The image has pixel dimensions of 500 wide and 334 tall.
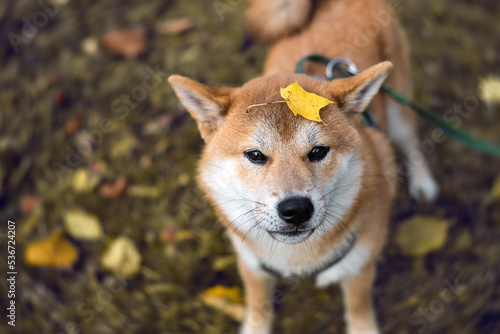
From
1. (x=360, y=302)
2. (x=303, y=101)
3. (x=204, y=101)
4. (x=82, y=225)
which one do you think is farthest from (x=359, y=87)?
(x=82, y=225)

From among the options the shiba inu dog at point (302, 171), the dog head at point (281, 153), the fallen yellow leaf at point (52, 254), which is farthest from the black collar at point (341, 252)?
the fallen yellow leaf at point (52, 254)

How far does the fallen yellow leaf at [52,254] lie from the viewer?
3.16m

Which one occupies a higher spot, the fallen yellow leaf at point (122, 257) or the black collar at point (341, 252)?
the black collar at point (341, 252)

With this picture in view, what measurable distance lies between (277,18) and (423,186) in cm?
173

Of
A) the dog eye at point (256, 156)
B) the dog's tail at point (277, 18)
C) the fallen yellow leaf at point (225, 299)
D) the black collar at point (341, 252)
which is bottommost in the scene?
the fallen yellow leaf at point (225, 299)

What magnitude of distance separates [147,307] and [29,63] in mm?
2513

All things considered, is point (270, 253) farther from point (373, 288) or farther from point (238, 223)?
point (373, 288)

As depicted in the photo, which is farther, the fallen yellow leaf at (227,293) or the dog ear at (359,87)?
the fallen yellow leaf at (227,293)

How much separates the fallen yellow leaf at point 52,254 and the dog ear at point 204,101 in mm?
1636

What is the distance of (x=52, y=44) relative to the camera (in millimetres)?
4051

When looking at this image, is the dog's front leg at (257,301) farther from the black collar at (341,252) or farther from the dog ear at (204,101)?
the dog ear at (204,101)

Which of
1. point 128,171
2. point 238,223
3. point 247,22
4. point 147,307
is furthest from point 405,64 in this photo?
point 147,307

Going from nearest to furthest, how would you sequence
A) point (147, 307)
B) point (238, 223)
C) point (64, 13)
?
point (238, 223), point (147, 307), point (64, 13)

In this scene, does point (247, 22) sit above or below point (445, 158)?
above
